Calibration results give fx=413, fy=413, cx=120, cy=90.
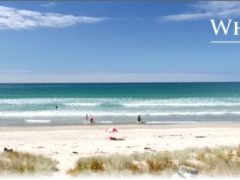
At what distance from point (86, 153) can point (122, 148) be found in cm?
197

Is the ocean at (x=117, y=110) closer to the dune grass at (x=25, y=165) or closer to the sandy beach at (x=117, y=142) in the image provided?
the sandy beach at (x=117, y=142)

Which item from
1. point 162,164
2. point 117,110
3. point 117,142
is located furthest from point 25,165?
point 117,110

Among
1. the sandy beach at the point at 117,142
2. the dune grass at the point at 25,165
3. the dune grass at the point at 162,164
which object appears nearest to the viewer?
the dune grass at the point at 162,164

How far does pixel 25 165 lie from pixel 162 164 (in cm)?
313

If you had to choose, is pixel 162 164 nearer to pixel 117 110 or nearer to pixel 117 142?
pixel 117 142

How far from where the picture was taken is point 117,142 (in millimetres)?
18172

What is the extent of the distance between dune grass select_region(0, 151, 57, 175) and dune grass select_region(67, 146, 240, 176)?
640mm

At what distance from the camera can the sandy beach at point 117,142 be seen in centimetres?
1578

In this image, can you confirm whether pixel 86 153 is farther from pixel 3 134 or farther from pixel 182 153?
pixel 3 134

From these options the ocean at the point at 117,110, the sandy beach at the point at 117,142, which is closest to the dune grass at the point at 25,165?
the sandy beach at the point at 117,142

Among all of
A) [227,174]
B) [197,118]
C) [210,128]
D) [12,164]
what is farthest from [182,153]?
[197,118]

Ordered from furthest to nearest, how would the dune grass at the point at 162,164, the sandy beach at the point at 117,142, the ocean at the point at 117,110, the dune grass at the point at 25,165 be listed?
the ocean at the point at 117,110 → the sandy beach at the point at 117,142 → the dune grass at the point at 25,165 → the dune grass at the point at 162,164

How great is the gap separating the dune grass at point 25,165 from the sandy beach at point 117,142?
340 cm

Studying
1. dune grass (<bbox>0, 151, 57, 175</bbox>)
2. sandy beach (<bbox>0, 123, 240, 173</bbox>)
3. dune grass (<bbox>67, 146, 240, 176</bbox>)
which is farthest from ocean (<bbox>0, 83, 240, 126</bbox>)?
dune grass (<bbox>67, 146, 240, 176</bbox>)
